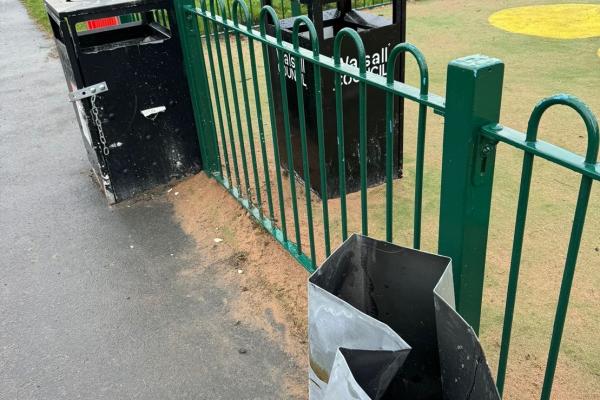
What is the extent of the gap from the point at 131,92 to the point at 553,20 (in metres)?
6.51

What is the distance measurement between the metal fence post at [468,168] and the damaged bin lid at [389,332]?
0.85 ft

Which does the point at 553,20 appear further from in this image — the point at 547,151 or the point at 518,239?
the point at 547,151

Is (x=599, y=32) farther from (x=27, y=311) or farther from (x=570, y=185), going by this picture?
(x=27, y=311)

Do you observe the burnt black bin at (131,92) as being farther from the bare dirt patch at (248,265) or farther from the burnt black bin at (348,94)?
the burnt black bin at (348,94)

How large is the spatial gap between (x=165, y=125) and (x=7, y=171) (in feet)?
5.96

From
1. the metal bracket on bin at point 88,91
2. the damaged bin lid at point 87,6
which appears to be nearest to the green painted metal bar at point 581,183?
the damaged bin lid at point 87,6

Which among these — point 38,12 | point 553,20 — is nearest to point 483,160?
point 553,20

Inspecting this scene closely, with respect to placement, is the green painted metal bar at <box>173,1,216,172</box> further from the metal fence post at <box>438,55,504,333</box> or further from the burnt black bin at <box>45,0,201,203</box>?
the metal fence post at <box>438,55,504,333</box>

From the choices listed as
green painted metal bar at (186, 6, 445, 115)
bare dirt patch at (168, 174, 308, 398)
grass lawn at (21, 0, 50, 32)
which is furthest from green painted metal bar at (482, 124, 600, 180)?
grass lawn at (21, 0, 50, 32)

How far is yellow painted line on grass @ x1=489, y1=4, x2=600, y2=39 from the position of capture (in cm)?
739

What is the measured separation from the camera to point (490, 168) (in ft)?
5.97

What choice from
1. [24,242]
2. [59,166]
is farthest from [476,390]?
[59,166]

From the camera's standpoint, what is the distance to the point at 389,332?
1434 millimetres

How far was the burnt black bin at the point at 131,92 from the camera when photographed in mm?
3742
